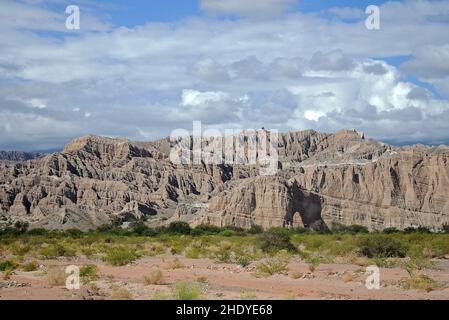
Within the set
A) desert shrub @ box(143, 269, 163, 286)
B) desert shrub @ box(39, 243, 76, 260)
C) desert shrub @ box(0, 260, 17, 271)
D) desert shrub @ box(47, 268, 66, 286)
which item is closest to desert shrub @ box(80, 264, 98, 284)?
desert shrub @ box(47, 268, 66, 286)

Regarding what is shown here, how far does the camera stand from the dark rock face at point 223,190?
90.2 m

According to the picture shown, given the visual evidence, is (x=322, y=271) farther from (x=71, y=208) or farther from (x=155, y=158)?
(x=155, y=158)

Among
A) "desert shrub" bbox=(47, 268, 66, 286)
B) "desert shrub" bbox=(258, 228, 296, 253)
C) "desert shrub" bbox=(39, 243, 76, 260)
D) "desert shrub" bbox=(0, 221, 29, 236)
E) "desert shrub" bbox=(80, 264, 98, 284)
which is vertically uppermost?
"desert shrub" bbox=(47, 268, 66, 286)

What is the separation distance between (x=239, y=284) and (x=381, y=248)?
1415 cm

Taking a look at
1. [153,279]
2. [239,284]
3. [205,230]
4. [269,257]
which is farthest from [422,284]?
[205,230]

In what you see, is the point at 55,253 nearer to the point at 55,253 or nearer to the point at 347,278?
the point at 55,253

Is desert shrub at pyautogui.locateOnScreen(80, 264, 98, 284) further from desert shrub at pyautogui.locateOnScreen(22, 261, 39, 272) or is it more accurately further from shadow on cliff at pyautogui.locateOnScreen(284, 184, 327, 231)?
shadow on cliff at pyautogui.locateOnScreen(284, 184, 327, 231)

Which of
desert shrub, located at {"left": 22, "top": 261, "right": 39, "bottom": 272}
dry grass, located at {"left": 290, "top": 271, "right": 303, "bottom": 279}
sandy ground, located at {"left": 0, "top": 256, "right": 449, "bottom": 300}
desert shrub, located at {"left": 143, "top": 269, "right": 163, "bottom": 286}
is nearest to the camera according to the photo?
sandy ground, located at {"left": 0, "top": 256, "right": 449, "bottom": 300}

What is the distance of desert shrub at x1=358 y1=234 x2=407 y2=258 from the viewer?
3300 cm

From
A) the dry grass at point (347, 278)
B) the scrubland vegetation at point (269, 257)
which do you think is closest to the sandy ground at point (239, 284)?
the dry grass at point (347, 278)

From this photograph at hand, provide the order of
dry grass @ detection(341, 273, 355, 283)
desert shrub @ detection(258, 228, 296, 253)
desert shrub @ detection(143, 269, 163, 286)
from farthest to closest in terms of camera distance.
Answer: desert shrub @ detection(258, 228, 296, 253) < dry grass @ detection(341, 273, 355, 283) < desert shrub @ detection(143, 269, 163, 286)

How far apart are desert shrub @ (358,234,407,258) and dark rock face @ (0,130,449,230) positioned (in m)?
50.8

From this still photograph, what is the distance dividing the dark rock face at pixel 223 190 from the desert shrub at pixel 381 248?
5077cm

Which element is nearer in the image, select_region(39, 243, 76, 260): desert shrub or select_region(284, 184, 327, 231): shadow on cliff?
select_region(39, 243, 76, 260): desert shrub
